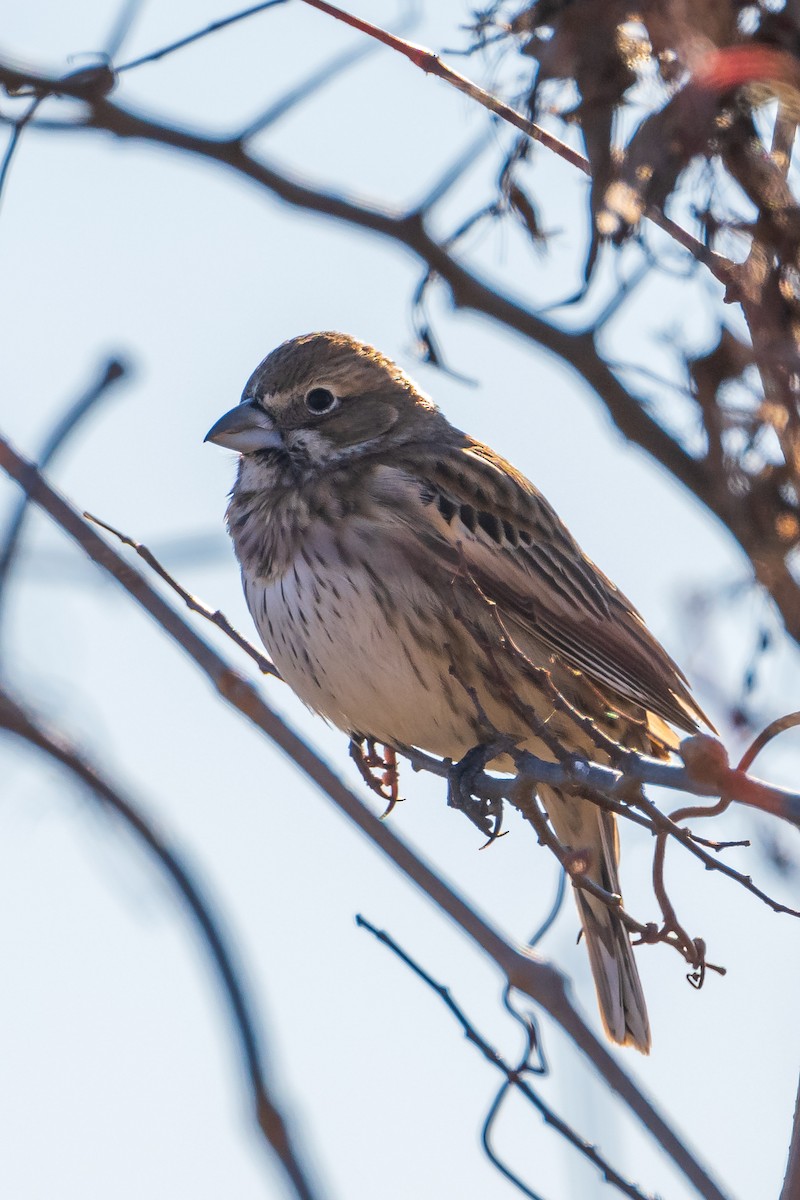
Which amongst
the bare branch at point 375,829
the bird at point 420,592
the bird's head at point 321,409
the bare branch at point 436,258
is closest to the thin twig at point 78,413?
the bare branch at point 375,829

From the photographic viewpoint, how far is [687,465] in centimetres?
332

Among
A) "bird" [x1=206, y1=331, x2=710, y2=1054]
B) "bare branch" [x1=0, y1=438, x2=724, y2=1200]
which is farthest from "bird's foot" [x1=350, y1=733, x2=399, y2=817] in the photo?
"bare branch" [x1=0, y1=438, x2=724, y2=1200]

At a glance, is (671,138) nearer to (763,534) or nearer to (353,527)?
(763,534)

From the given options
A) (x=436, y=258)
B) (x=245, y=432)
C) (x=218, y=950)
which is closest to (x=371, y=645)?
(x=245, y=432)

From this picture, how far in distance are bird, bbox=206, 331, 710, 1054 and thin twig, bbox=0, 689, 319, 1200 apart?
3.12 m

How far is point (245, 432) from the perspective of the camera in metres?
6.46

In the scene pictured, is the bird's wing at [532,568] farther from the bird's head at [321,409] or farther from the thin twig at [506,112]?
the thin twig at [506,112]

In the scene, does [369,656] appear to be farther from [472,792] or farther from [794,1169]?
[794,1169]

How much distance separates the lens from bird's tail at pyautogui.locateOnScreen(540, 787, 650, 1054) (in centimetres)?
622

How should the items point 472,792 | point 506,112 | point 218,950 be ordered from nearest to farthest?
point 218,950, point 506,112, point 472,792

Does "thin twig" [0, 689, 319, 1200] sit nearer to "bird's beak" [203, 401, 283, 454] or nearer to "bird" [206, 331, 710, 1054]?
"bird" [206, 331, 710, 1054]

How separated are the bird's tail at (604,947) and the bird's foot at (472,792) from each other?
804 mm

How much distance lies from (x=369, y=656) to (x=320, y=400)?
1.49m

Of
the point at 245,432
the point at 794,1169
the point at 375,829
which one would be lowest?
the point at 794,1169
